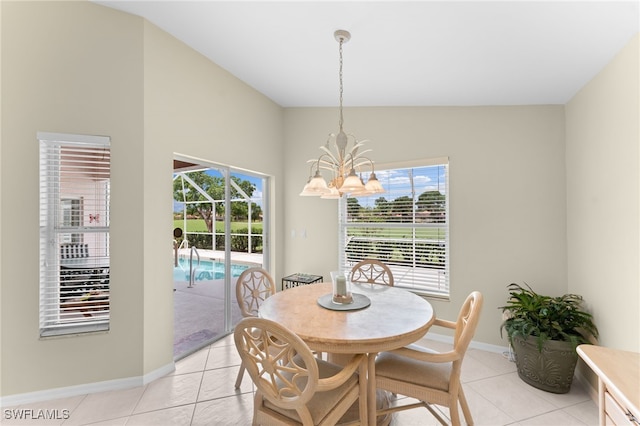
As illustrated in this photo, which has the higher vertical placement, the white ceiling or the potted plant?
the white ceiling

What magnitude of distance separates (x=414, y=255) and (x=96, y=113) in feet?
11.5

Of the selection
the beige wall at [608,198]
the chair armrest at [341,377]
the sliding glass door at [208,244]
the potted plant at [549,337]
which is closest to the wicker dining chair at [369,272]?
the potted plant at [549,337]

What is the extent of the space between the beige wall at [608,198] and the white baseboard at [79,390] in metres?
3.67

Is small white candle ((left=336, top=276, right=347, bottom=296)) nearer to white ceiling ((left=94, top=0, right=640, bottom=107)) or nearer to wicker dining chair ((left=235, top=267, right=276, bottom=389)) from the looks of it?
wicker dining chair ((left=235, top=267, right=276, bottom=389))

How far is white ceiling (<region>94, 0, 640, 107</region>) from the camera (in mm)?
1804

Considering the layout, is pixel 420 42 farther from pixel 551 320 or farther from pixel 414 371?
pixel 551 320

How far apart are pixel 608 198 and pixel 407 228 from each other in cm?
177

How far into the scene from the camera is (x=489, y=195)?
9.96 ft

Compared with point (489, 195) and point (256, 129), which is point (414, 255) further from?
point (256, 129)

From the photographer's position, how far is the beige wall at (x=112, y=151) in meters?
2.08

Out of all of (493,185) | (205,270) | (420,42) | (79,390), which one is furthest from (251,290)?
(493,185)

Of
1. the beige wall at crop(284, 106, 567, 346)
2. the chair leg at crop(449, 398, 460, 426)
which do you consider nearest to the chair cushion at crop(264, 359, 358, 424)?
the chair leg at crop(449, 398, 460, 426)

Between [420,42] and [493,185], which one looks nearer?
[420,42]

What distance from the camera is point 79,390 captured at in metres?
2.20
